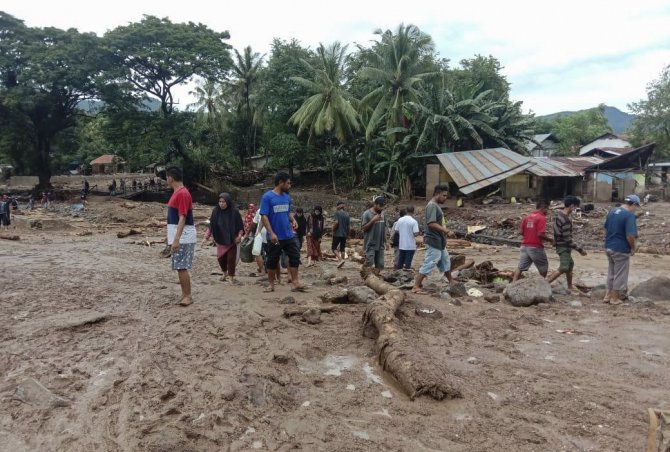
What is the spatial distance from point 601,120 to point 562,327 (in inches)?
2388

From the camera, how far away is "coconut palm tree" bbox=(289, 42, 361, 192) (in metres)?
30.0

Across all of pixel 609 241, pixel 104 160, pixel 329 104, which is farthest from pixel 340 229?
pixel 104 160

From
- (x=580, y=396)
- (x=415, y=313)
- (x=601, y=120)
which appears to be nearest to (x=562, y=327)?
(x=415, y=313)

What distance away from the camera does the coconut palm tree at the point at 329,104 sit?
98.4 ft

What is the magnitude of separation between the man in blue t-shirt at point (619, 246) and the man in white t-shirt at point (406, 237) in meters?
3.06

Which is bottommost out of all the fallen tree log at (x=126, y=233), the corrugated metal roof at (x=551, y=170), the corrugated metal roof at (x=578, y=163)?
the fallen tree log at (x=126, y=233)

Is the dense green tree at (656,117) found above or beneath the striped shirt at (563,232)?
above

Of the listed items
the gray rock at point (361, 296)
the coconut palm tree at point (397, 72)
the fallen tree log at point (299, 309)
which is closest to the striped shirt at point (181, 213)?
the fallen tree log at point (299, 309)

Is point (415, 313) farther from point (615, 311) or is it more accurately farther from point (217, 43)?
point (217, 43)

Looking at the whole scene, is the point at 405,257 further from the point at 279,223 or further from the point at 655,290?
the point at 655,290

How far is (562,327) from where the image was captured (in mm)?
5461

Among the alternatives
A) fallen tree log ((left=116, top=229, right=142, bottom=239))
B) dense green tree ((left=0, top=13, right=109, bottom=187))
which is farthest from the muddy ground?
dense green tree ((left=0, top=13, right=109, bottom=187))

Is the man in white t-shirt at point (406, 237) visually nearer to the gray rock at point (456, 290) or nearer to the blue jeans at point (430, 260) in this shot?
the blue jeans at point (430, 260)

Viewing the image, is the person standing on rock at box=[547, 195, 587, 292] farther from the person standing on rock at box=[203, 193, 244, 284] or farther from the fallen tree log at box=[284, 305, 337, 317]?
the person standing on rock at box=[203, 193, 244, 284]
